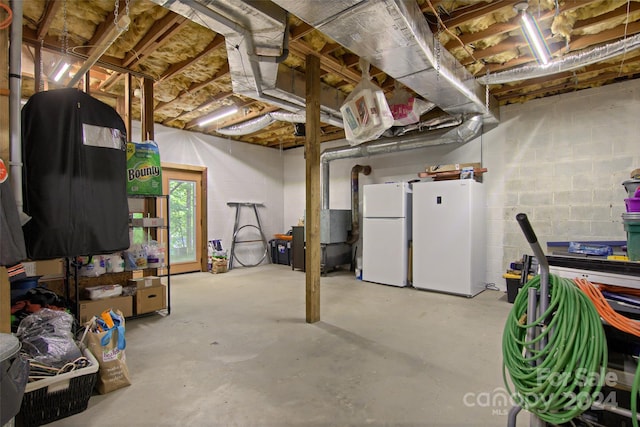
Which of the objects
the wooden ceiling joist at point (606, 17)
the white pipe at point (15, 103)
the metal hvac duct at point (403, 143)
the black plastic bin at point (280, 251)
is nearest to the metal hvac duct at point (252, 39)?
the white pipe at point (15, 103)

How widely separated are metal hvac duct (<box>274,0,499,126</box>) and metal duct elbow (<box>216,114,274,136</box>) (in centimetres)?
258

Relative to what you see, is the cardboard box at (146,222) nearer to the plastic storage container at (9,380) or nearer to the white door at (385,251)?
the plastic storage container at (9,380)

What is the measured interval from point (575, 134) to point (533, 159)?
548mm

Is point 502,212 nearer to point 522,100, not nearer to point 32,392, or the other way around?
point 522,100

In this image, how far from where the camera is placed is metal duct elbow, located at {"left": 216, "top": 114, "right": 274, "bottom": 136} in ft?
16.9

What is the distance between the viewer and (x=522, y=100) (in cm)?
453

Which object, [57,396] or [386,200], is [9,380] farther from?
[386,200]

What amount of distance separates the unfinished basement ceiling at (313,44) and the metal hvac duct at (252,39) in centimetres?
4

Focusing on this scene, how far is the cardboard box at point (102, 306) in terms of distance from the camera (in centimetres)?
303

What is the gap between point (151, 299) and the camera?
3594mm

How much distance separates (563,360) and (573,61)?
331cm

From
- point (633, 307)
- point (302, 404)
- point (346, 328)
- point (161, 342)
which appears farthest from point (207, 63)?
point (633, 307)

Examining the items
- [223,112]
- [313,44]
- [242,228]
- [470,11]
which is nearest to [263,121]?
[223,112]

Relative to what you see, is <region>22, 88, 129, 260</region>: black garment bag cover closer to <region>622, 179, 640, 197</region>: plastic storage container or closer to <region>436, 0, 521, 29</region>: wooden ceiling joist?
<region>436, 0, 521, 29</region>: wooden ceiling joist
